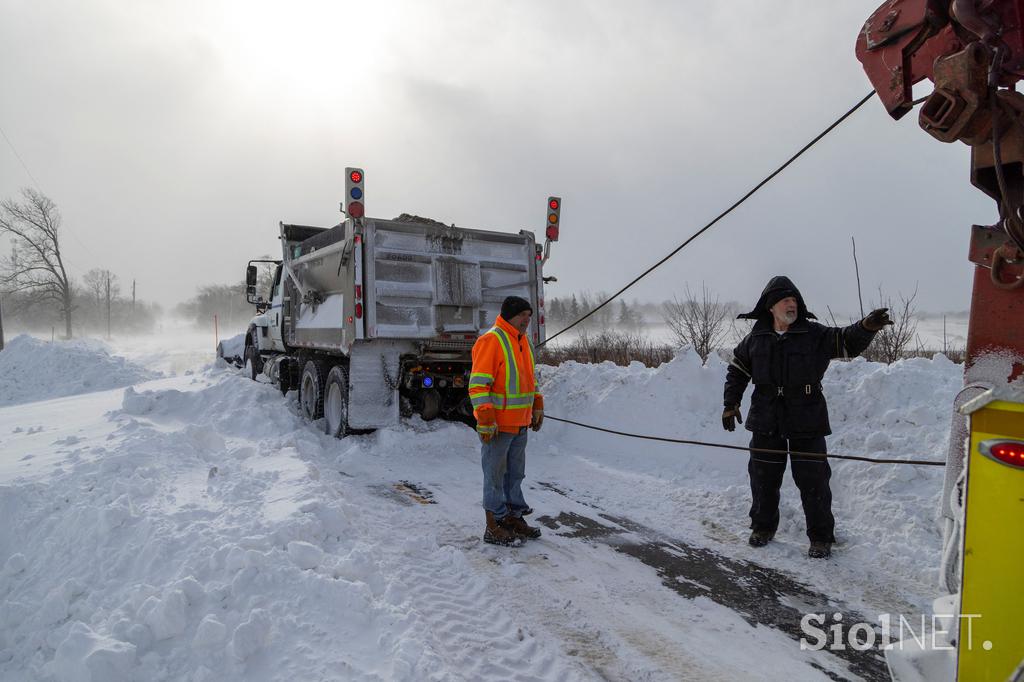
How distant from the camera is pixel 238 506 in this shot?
422 cm

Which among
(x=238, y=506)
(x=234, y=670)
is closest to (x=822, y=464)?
(x=234, y=670)

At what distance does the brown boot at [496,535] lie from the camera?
4.29m

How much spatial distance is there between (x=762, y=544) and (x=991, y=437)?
3003mm

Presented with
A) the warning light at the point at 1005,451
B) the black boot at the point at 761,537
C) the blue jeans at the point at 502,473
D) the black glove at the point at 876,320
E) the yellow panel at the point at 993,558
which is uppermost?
the black glove at the point at 876,320

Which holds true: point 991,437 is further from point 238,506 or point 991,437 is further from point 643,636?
point 238,506

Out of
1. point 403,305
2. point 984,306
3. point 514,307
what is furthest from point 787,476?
point 403,305

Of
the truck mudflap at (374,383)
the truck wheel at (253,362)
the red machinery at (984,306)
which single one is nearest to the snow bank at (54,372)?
the truck wheel at (253,362)

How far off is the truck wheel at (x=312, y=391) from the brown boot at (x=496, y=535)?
4657mm

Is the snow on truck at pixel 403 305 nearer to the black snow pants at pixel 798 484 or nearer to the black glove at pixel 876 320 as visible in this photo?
the black snow pants at pixel 798 484

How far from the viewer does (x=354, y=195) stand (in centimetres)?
686

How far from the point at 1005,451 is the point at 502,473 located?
3268mm

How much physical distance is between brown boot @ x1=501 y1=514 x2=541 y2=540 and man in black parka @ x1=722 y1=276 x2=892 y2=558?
163cm

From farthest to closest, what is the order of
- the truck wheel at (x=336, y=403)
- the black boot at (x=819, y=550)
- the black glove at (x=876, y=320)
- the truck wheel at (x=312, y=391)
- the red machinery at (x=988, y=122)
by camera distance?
the truck wheel at (x=312, y=391) → the truck wheel at (x=336, y=403) → the black boot at (x=819, y=550) → the black glove at (x=876, y=320) → the red machinery at (x=988, y=122)

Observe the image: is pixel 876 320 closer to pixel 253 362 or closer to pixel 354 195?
pixel 354 195
